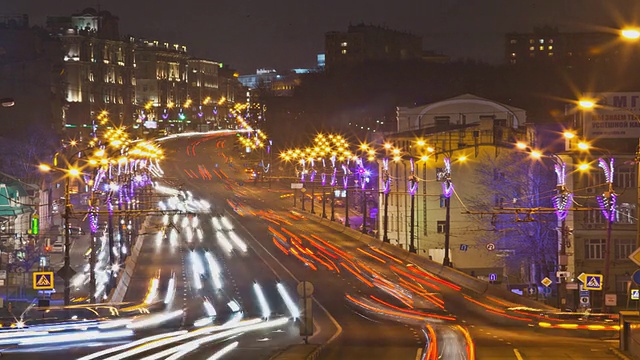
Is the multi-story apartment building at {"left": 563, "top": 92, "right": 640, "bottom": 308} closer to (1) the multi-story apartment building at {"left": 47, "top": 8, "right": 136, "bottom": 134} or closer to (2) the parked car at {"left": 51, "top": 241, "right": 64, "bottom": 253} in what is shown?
(2) the parked car at {"left": 51, "top": 241, "right": 64, "bottom": 253}

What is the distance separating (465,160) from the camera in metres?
80.9

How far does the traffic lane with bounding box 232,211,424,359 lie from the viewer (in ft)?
105

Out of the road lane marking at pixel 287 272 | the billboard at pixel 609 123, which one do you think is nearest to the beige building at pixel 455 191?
the road lane marking at pixel 287 272

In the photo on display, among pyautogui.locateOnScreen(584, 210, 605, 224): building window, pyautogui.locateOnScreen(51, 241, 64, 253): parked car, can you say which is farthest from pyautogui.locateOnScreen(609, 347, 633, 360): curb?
pyautogui.locateOnScreen(51, 241, 64, 253): parked car

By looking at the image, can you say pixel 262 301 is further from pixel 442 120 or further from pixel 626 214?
pixel 442 120

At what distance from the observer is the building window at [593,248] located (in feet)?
192

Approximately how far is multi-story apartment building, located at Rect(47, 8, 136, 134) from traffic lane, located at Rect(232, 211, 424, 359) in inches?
4287

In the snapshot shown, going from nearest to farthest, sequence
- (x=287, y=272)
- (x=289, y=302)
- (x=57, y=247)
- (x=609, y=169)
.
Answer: (x=609, y=169)
(x=289, y=302)
(x=287, y=272)
(x=57, y=247)

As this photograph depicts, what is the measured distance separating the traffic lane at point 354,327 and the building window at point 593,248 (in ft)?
42.1

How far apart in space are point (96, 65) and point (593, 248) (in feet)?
445

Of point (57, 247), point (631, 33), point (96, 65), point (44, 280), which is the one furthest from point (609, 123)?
point (96, 65)

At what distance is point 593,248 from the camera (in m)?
58.8

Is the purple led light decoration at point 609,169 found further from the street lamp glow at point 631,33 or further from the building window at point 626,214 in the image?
the street lamp glow at point 631,33

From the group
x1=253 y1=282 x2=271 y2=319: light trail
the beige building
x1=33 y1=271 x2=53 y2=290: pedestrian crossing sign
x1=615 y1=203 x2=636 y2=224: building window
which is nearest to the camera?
x1=33 y1=271 x2=53 y2=290: pedestrian crossing sign
